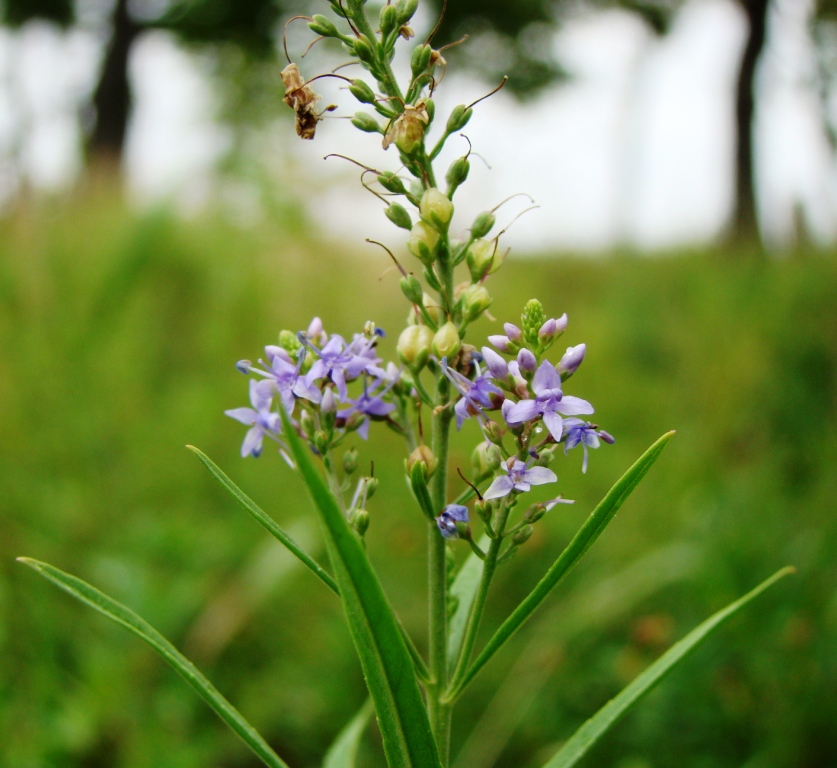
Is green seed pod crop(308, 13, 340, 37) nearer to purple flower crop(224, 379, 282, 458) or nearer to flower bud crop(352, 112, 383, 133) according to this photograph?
flower bud crop(352, 112, 383, 133)

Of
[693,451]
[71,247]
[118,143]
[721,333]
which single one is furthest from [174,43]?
[693,451]

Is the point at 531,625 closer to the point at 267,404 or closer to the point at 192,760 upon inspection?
the point at 192,760

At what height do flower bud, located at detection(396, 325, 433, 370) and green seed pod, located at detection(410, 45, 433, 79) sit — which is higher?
green seed pod, located at detection(410, 45, 433, 79)

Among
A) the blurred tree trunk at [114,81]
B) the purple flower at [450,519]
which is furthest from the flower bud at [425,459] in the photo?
the blurred tree trunk at [114,81]

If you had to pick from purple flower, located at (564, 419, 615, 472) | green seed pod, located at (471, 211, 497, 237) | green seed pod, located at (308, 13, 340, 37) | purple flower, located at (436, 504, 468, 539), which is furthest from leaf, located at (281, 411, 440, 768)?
green seed pod, located at (308, 13, 340, 37)

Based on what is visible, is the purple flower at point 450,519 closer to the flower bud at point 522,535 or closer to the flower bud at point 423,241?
the flower bud at point 522,535
